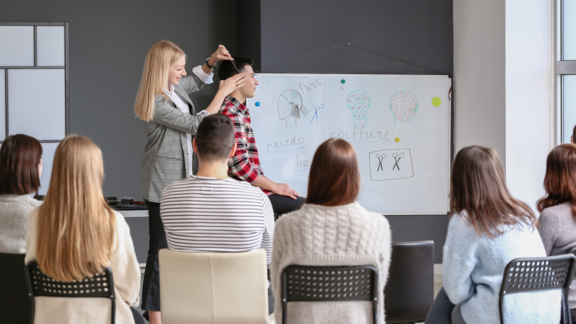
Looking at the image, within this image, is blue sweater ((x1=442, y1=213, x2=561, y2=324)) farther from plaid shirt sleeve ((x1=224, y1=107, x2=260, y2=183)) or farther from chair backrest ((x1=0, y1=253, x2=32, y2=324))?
chair backrest ((x1=0, y1=253, x2=32, y2=324))

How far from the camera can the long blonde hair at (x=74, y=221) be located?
1520 mm

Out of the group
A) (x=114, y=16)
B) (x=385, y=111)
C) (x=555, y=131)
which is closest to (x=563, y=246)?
(x=555, y=131)

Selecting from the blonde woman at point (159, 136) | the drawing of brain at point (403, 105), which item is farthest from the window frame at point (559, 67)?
the blonde woman at point (159, 136)

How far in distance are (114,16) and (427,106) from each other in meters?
2.96

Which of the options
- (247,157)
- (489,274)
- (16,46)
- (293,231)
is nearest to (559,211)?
(489,274)

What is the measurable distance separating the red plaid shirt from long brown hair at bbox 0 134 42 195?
1052mm

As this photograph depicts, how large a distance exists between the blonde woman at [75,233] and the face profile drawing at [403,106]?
2.84 metres

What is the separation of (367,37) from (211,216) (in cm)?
281

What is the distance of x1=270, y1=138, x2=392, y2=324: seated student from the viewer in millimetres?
1547

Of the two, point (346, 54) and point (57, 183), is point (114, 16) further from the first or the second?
point (57, 183)

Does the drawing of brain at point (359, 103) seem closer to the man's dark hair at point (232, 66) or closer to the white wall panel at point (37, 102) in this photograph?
the man's dark hair at point (232, 66)

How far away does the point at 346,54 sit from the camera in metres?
3.99

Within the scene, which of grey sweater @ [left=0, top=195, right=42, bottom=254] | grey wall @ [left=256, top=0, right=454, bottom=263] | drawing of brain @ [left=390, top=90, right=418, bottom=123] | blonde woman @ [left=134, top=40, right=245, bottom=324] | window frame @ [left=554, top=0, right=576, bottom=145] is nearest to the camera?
grey sweater @ [left=0, top=195, right=42, bottom=254]

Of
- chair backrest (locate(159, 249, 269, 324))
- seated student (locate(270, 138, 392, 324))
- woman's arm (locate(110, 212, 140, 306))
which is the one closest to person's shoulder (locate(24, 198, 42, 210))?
woman's arm (locate(110, 212, 140, 306))
